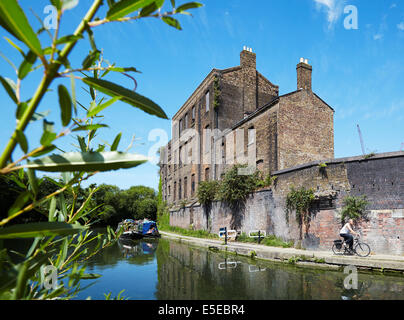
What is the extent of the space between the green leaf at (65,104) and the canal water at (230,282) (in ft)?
20.3

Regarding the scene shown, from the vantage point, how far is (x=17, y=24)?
72cm

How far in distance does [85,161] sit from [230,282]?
831cm

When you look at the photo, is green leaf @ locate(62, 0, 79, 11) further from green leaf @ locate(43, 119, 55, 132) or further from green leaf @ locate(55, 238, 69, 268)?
green leaf @ locate(55, 238, 69, 268)

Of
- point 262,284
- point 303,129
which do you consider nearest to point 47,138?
point 262,284

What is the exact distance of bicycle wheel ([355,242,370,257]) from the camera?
35.8 feet

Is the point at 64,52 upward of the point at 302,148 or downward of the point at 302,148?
downward

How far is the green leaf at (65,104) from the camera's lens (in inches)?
30.3

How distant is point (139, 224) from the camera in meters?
25.4

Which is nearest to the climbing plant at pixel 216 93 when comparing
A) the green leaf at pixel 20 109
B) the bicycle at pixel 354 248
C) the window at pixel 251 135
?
the window at pixel 251 135

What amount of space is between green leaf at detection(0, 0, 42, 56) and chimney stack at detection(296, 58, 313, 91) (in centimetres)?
2104

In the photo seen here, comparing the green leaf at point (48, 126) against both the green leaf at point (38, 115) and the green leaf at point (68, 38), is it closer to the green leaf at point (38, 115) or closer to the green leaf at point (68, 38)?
the green leaf at point (38, 115)
